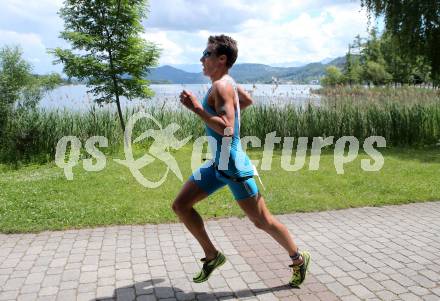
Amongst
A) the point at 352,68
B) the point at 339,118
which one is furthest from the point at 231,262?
the point at 352,68

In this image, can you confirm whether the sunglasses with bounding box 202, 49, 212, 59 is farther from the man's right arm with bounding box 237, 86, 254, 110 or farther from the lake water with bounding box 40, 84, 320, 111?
the lake water with bounding box 40, 84, 320, 111

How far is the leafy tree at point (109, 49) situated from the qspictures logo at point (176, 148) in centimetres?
107

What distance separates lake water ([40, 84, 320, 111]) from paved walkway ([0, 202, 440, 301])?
24.0 feet

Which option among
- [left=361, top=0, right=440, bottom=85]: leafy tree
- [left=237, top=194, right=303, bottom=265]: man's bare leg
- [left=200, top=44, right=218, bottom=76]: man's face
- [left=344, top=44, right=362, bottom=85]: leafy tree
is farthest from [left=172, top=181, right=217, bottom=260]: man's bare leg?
[left=344, top=44, right=362, bottom=85]: leafy tree

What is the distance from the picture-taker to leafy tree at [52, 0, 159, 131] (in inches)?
479

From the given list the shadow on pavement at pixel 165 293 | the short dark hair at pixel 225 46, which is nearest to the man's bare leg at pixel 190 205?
the shadow on pavement at pixel 165 293

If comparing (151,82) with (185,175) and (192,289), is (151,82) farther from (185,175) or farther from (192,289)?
(192,289)

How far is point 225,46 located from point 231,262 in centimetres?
229

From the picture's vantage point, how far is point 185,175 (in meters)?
9.06

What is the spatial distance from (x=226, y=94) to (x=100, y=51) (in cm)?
1002

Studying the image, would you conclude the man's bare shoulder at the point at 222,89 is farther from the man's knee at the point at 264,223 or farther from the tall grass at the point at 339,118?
the tall grass at the point at 339,118

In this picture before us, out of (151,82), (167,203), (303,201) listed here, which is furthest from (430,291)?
(151,82)

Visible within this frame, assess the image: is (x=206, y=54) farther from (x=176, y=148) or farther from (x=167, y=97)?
(x=167, y=97)

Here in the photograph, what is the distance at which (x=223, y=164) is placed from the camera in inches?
144
